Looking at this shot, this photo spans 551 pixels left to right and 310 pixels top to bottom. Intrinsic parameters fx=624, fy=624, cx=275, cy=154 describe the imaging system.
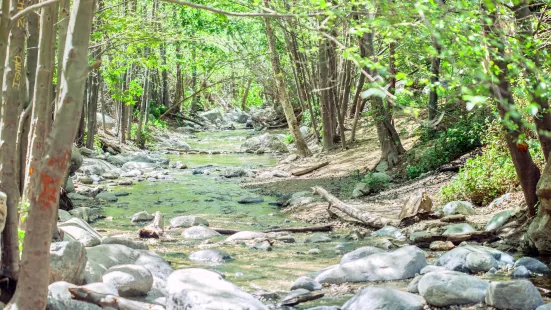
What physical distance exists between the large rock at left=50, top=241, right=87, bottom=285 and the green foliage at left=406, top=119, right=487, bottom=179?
314 inches

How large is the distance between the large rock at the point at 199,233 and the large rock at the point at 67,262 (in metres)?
3.84

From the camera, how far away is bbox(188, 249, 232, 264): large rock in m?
7.60

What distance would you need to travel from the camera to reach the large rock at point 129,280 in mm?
5586

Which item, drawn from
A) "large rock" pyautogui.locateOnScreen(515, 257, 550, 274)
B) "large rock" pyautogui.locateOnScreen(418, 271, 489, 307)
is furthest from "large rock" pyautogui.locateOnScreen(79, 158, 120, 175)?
"large rock" pyautogui.locateOnScreen(418, 271, 489, 307)

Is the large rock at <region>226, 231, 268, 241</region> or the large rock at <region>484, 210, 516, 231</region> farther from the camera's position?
the large rock at <region>226, 231, 268, 241</region>

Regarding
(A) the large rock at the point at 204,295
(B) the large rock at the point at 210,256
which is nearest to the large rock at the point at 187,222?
(B) the large rock at the point at 210,256

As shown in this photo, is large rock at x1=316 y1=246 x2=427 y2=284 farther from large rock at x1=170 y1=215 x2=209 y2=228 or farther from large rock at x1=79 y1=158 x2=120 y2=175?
large rock at x1=79 y1=158 x2=120 y2=175

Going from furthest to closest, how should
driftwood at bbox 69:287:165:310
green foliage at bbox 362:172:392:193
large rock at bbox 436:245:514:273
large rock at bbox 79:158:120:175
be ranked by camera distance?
large rock at bbox 79:158:120:175, green foliage at bbox 362:172:392:193, large rock at bbox 436:245:514:273, driftwood at bbox 69:287:165:310

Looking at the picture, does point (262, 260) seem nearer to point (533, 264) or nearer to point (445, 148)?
point (533, 264)

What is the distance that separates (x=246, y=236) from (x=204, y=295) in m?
4.03

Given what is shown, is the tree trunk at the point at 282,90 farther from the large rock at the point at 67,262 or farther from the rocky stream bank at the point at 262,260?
the large rock at the point at 67,262

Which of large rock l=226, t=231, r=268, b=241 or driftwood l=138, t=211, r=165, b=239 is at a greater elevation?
driftwood l=138, t=211, r=165, b=239

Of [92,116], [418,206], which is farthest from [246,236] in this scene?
[92,116]

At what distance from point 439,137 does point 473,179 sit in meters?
3.13
